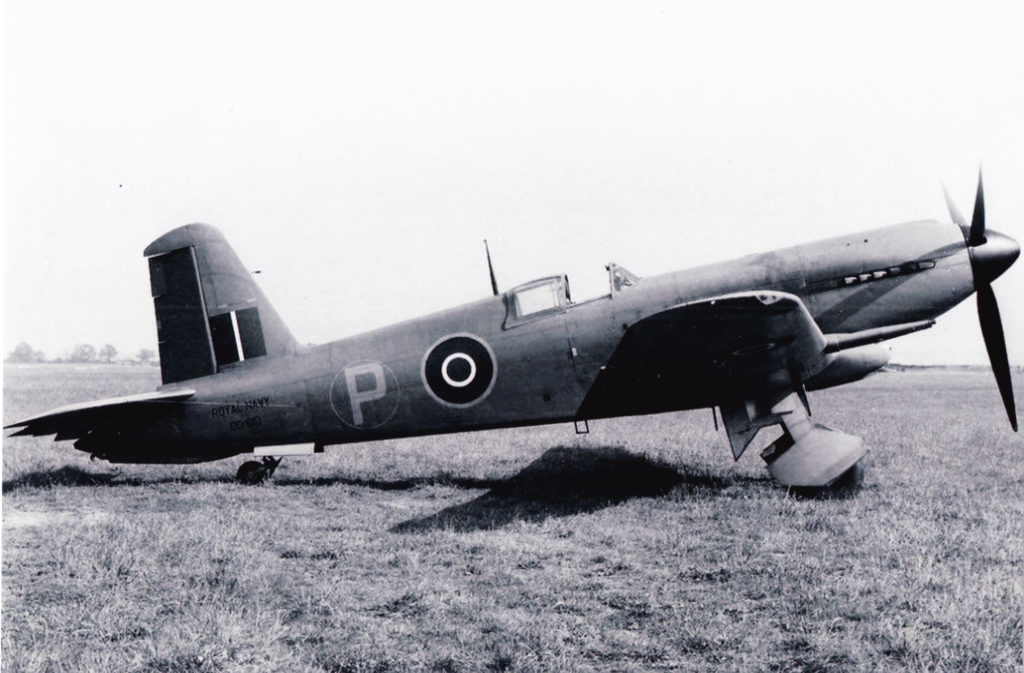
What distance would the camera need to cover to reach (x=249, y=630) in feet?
11.2

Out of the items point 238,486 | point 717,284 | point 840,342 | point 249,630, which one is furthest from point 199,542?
point 840,342

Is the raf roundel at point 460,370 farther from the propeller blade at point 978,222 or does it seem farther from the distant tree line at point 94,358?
the distant tree line at point 94,358

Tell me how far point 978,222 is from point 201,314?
25.8ft

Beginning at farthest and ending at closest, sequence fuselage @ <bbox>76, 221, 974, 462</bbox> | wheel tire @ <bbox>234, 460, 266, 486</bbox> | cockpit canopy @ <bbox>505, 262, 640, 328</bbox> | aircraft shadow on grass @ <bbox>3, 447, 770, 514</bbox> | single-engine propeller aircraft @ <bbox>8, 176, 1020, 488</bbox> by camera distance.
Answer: wheel tire @ <bbox>234, 460, 266, 486</bbox>
cockpit canopy @ <bbox>505, 262, 640, 328</bbox>
fuselage @ <bbox>76, 221, 974, 462</bbox>
single-engine propeller aircraft @ <bbox>8, 176, 1020, 488</bbox>
aircraft shadow on grass @ <bbox>3, 447, 770, 514</bbox>

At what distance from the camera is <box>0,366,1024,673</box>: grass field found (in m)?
3.17

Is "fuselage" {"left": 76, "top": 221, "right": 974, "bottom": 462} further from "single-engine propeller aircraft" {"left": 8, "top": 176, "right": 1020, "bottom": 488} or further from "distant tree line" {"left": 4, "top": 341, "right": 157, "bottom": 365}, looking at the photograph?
"distant tree line" {"left": 4, "top": 341, "right": 157, "bottom": 365}

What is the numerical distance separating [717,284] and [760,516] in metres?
2.21

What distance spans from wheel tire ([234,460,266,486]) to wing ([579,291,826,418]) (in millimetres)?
3625

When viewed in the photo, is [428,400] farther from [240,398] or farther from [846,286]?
[846,286]

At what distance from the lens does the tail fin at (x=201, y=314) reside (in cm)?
768

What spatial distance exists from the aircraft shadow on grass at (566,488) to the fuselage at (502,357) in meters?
0.75

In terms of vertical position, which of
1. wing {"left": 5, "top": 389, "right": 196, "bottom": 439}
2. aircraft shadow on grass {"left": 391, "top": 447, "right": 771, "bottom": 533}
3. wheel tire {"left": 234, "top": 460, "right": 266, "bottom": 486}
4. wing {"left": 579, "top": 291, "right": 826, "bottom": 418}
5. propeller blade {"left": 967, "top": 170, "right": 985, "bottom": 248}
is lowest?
aircraft shadow on grass {"left": 391, "top": 447, "right": 771, "bottom": 533}

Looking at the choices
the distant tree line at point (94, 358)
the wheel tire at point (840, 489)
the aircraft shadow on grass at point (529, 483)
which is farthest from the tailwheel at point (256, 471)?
the distant tree line at point (94, 358)

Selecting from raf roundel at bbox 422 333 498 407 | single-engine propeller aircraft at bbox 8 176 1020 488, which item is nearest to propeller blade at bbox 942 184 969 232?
single-engine propeller aircraft at bbox 8 176 1020 488
